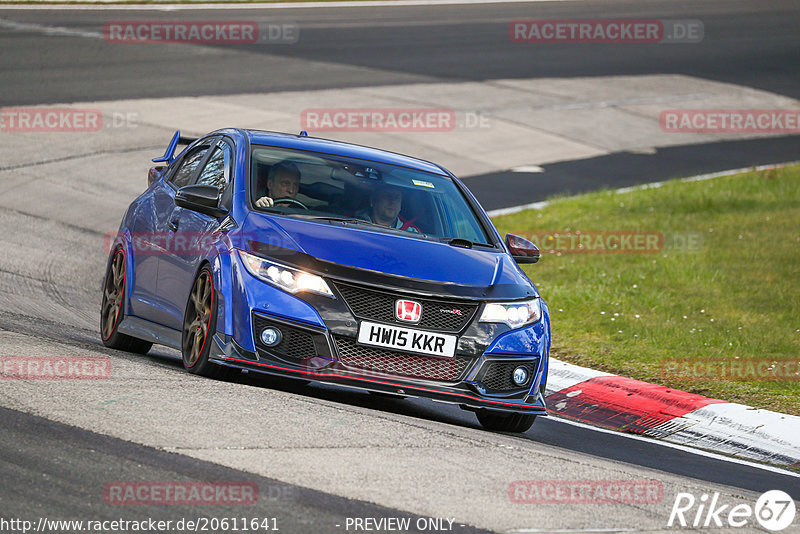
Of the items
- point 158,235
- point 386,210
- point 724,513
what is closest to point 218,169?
point 158,235

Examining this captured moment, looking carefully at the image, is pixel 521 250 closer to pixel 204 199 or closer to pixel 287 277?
pixel 287 277

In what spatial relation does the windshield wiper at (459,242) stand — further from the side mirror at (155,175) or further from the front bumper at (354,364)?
the side mirror at (155,175)

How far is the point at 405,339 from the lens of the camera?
727 cm

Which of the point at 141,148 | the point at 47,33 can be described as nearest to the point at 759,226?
the point at 141,148

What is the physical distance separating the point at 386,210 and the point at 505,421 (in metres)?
1.57

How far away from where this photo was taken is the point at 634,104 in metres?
27.7

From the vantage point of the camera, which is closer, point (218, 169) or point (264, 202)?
point (264, 202)

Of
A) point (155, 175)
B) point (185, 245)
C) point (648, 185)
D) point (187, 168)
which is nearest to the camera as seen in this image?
point (185, 245)

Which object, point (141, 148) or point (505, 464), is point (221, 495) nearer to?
point (505, 464)

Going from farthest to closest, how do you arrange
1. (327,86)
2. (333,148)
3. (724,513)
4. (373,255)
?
(327,86), (333,148), (373,255), (724,513)

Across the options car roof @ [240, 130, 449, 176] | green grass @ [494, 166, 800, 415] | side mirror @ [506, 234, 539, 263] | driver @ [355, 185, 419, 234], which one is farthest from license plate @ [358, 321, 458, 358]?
green grass @ [494, 166, 800, 415]

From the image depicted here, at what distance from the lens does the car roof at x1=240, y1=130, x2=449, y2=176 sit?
8.71 m

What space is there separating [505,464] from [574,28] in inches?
1236

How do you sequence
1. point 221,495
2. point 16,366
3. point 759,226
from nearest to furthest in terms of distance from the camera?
1. point 221,495
2. point 16,366
3. point 759,226
